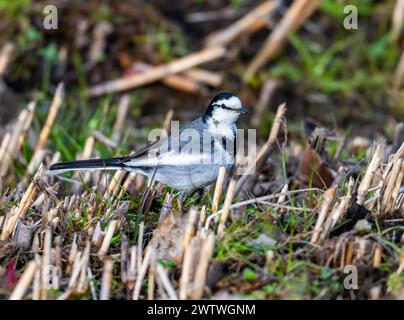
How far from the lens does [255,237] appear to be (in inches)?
167

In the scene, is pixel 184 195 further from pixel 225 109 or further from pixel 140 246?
pixel 140 246

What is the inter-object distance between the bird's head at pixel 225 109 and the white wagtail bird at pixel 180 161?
0.18 meters

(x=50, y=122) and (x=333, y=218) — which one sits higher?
(x=50, y=122)

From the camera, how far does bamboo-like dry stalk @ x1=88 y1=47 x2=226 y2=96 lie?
8984 millimetres

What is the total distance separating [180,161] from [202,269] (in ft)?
5.28

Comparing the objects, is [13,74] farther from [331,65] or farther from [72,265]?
[72,265]

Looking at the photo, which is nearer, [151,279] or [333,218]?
[151,279]

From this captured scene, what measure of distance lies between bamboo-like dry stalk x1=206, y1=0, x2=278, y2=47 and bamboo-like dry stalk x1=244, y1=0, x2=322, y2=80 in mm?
214

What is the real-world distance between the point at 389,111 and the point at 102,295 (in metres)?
5.73

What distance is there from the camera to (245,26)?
927 cm

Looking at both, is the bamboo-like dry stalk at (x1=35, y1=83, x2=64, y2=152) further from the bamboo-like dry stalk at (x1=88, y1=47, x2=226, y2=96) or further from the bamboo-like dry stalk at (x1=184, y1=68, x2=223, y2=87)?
the bamboo-like dry stalk at (x1=184, y1=68, x2=223, y2=87)

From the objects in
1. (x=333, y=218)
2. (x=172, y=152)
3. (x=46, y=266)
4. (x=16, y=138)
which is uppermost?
(x=16, y=138)

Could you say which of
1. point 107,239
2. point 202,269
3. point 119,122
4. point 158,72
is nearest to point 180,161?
point 107,239

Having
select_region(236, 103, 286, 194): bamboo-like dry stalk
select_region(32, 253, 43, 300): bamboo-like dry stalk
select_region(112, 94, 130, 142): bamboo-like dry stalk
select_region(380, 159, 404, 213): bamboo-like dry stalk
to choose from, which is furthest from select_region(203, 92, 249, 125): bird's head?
select_region(32, 253, 43, 300): bamboo-like dry stalk
